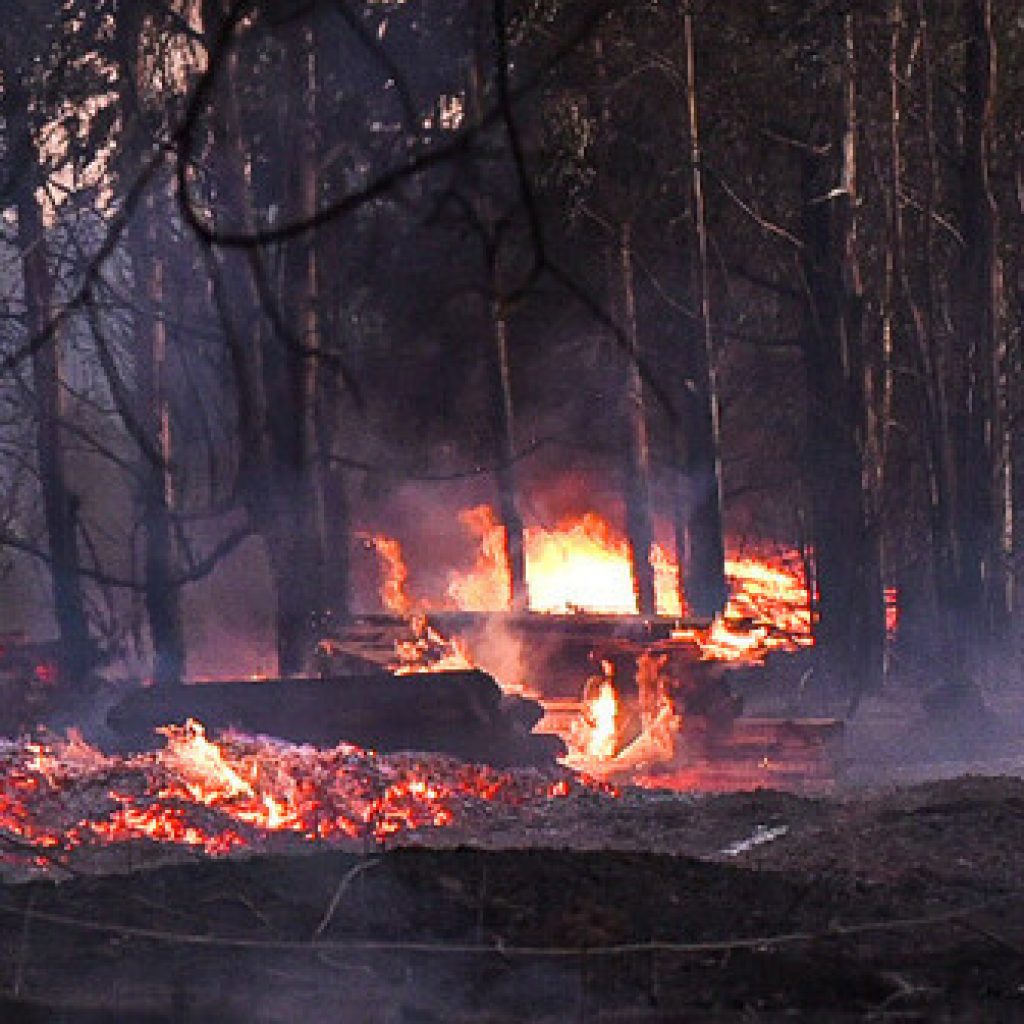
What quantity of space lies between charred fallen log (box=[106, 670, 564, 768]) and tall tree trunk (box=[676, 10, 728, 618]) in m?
9.83

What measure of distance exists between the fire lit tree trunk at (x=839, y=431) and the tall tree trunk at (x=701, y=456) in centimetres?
135

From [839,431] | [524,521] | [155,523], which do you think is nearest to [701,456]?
[524,521]

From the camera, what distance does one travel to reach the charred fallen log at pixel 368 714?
1750 centimetres

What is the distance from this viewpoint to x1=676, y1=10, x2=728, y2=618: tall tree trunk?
27734 mm

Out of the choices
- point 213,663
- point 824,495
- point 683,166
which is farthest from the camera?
point 213,663

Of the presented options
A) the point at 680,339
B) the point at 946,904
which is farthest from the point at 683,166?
the point at 946,904

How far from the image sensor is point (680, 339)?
33.1 m

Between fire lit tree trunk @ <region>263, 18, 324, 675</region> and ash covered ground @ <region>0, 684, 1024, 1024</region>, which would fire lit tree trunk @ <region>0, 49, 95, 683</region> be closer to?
fire lit tree trunk @ <region>263, 18, 324, 675</region>

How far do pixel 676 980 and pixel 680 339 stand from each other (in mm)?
26471

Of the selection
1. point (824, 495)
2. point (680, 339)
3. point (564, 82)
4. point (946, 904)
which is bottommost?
point (946, 904)

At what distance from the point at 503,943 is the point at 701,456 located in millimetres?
26302

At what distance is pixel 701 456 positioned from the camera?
110 ft

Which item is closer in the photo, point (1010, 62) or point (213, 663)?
point (1010, 62)

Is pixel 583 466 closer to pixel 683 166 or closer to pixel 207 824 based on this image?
pixel 683 166
